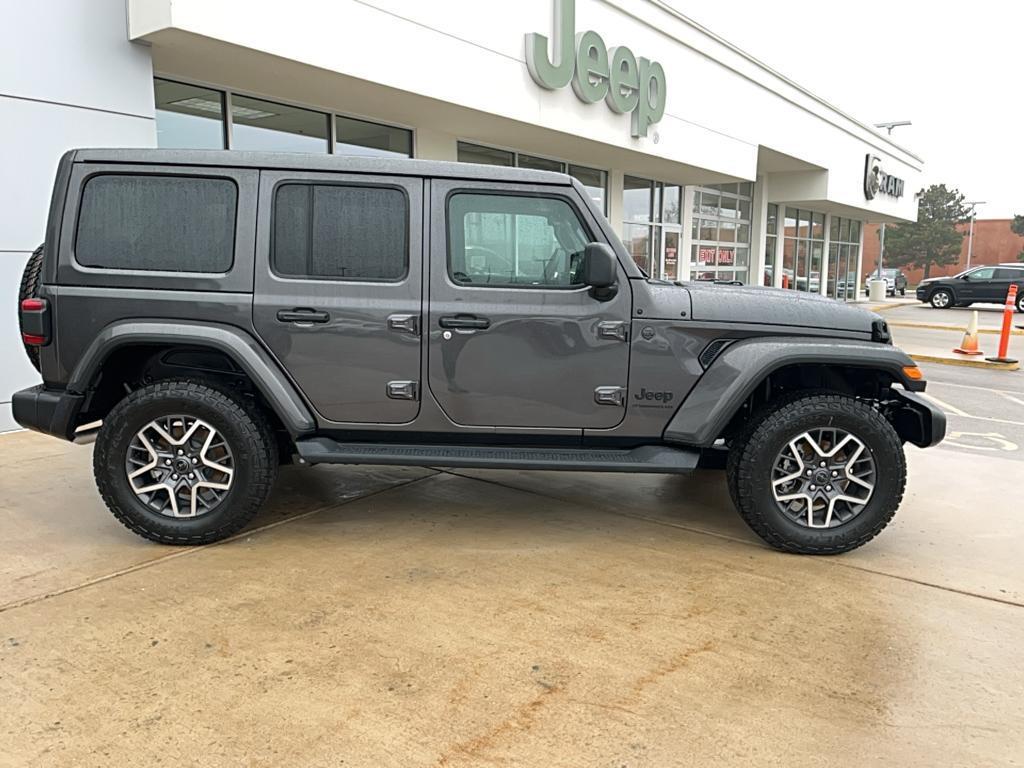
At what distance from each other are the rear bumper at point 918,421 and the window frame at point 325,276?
9.32 feet

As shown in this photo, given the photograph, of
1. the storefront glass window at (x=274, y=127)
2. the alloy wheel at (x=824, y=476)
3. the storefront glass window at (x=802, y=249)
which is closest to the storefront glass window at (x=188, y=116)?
the storefront glass window at (x=274, y=127)

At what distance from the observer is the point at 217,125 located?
29.2 ft

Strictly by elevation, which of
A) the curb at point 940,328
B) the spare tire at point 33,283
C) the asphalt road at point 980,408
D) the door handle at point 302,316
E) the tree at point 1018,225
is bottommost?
the asphalt road at point 980,408

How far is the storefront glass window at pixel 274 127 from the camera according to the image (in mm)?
9148

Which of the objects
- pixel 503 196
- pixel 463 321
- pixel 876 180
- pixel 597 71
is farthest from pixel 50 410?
pixel 876 180

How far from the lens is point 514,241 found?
13.6 ft

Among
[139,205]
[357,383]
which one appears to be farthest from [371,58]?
[357,383]

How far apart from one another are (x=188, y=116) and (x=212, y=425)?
5.98 metres

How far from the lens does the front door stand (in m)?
4.05

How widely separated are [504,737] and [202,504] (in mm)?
2336

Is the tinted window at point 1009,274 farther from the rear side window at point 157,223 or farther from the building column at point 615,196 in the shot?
the rear side window at point 157,223

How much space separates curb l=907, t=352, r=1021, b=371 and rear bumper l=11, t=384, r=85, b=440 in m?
12.4

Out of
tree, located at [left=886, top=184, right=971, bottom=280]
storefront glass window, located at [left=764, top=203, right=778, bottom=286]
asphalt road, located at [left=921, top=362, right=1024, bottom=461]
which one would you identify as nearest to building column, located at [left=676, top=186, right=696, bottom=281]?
storefront glass window, located at [left=764, top=203, right=778, bottom=286]

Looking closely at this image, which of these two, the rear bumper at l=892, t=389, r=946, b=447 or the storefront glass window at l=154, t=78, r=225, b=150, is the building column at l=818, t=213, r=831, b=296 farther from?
the rear bumper at l=892, t=389, r=946, b=447
